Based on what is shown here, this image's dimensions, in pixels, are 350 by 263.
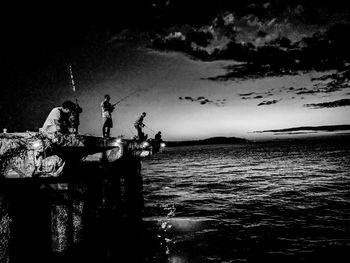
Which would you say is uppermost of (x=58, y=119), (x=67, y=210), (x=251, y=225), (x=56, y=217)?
(x=58, y=119)

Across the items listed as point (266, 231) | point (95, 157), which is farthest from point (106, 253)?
point (266, 231)

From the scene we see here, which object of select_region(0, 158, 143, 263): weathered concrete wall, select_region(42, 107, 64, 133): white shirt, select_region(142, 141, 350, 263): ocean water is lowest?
select_region(142, 141, 350, 263): ocean water

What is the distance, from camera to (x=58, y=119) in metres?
10.2

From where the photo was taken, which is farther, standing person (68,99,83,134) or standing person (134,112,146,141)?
standing person (134,112,146,141)

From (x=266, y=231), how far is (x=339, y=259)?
4.65 meters

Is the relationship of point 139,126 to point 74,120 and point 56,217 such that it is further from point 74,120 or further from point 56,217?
point 56,217

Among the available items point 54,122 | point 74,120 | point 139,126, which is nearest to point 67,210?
point 54,122

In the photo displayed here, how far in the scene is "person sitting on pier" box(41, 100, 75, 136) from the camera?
996 centimetres

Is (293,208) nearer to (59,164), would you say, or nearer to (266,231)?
(266,231)

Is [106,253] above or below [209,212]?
above

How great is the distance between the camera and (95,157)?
11.0m

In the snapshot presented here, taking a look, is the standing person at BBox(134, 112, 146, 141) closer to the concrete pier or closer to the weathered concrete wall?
the concrete pier

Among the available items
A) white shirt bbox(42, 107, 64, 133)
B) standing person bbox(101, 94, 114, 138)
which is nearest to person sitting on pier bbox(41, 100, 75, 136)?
white shirt bbox(42, 107, 64, 133)

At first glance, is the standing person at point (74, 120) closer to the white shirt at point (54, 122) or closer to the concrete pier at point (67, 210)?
the white shirt at point (54, 122)
